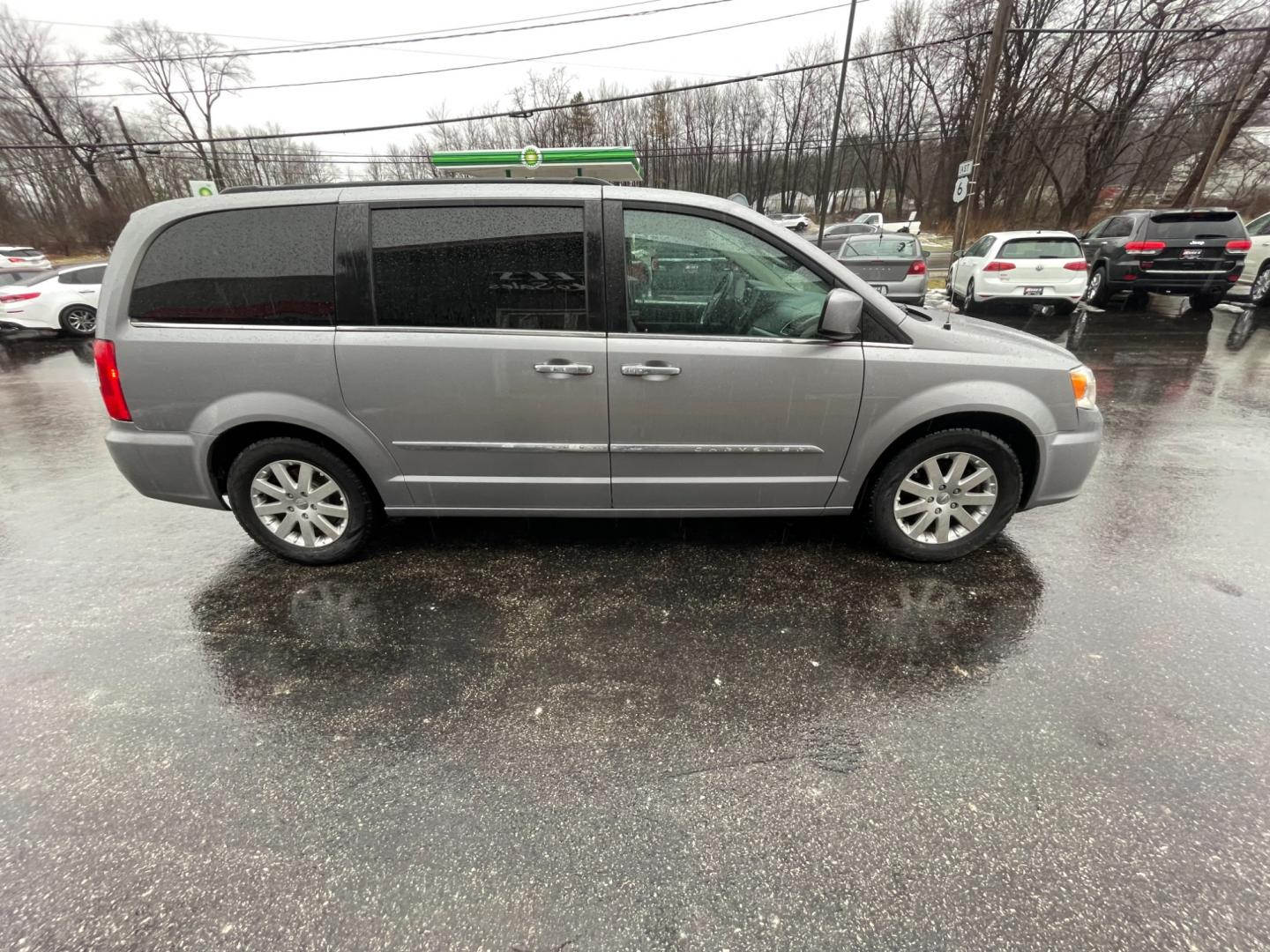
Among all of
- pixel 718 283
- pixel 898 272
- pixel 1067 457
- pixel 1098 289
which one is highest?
pixel 718 283

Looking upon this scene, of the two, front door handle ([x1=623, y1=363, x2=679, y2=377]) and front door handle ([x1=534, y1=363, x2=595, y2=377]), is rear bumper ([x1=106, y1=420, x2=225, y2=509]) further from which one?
front door handle ([x1=623, y1=363, x2=679, y2=377])

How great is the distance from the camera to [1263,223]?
11.1m

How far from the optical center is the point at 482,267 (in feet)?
9.30

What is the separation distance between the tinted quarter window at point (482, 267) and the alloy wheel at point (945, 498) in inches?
74.4

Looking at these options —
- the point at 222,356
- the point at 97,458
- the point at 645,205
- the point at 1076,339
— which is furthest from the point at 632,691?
the point at 1076,339

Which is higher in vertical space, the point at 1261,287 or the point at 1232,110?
the point at 1232,110

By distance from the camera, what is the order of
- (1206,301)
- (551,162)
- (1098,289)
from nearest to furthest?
(1206,301) < (551,162) < (1098,289)

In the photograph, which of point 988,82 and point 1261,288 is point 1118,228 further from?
point 988,82

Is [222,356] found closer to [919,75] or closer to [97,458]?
[97,458]

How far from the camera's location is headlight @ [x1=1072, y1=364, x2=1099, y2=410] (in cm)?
302

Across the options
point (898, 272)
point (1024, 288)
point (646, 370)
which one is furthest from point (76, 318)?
point (1024, 288)

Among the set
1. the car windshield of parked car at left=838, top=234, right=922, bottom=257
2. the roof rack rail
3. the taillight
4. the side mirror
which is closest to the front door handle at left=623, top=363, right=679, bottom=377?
the side mirror

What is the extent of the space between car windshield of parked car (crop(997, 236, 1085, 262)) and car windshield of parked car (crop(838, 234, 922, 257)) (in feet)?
4.62

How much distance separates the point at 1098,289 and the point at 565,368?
1305 centimetres
